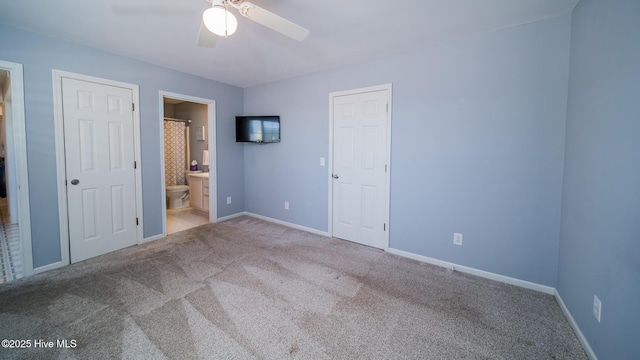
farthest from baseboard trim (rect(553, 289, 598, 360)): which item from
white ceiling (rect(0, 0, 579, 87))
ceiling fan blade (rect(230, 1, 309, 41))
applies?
ceiling fan blade (rect(230, 1, 309, 41))

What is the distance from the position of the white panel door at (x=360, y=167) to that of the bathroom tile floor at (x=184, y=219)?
247 cm

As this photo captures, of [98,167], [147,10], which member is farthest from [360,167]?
[98,167]

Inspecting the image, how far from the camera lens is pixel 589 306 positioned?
5.36ft

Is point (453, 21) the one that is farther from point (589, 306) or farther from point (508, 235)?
point (589, 306)

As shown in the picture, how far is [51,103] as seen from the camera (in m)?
2.59

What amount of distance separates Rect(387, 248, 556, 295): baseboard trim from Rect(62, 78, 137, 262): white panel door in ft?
11.4

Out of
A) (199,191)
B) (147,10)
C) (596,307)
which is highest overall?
(147,10)

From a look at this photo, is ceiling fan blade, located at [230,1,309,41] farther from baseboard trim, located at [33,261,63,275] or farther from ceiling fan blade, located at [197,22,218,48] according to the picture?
baseboard trim, located at [33,261,63,275]

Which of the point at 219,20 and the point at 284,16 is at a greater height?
the point at 284,16

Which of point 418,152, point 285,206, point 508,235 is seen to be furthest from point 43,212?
point 508,235

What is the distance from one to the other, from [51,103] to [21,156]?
601 mm

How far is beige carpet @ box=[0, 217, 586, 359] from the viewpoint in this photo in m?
1.62

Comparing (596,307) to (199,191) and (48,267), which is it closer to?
(48,267)

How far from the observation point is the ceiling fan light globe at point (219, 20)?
59.8 inches
